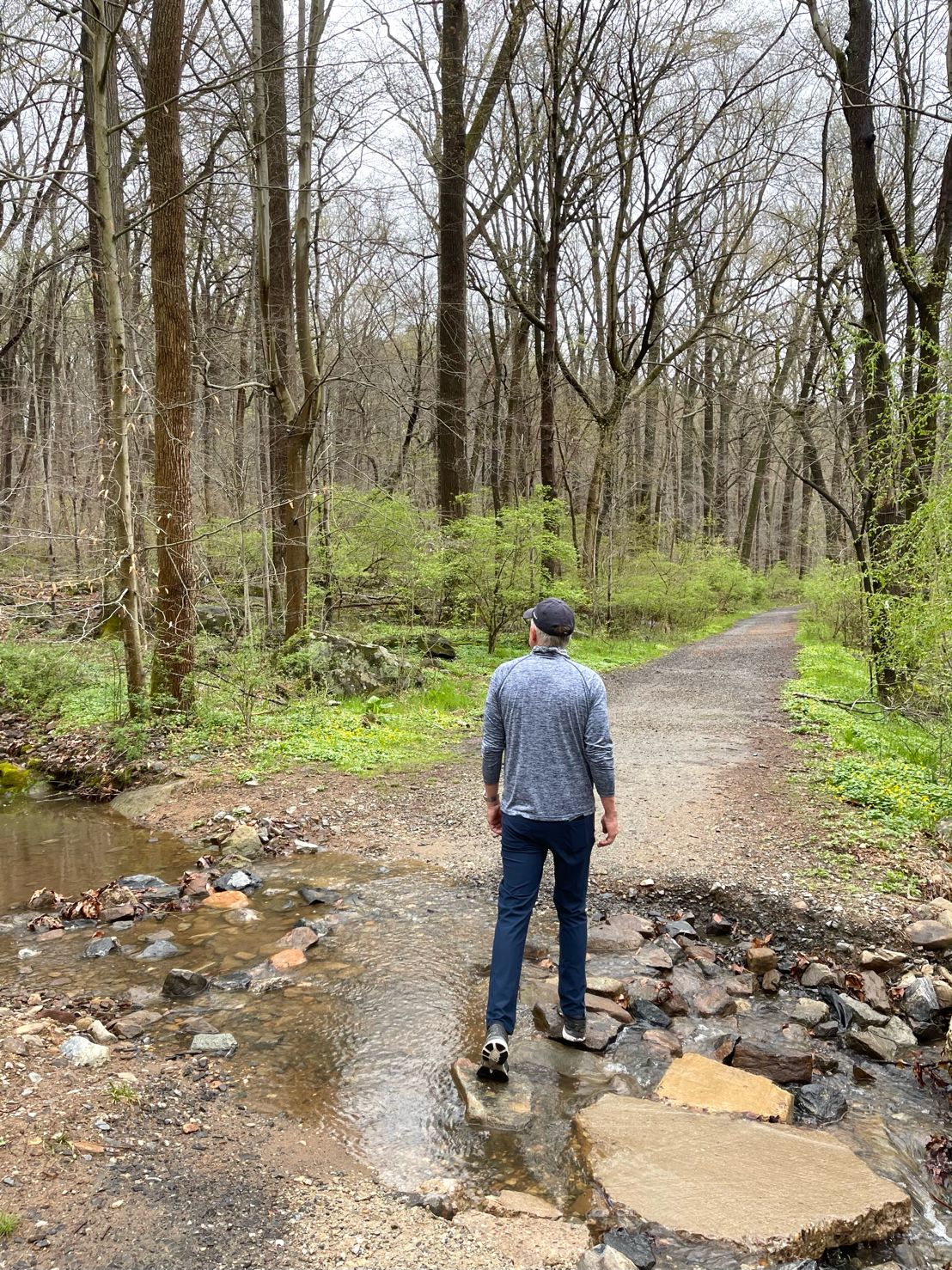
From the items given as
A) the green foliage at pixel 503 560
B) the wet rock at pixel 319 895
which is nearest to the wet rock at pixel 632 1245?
the wet rock at pixel 319 895

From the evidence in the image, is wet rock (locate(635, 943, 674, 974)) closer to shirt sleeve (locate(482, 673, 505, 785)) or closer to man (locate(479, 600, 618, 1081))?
man (locate(479, 600, 618, 1081))

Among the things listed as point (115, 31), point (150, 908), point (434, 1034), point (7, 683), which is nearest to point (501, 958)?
point (434, 1034)

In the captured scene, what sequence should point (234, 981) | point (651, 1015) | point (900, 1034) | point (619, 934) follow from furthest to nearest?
point (619, 934) → point (234, 981) → point (651, 1015) → point (900, 1034)

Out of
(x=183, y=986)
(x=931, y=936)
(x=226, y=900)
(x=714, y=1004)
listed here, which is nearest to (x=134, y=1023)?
(x=183, y=986)

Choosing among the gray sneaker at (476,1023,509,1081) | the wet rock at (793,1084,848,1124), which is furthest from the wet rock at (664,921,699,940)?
the gray sneaker at (476,1023,509,1081)

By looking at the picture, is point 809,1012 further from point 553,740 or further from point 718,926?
point 553,740

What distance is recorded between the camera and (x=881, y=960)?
15.4 ft

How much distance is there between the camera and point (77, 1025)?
12.7 feet

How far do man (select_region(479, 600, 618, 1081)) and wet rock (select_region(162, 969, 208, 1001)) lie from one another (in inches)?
67.7

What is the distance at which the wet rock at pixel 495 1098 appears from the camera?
3.31 metres

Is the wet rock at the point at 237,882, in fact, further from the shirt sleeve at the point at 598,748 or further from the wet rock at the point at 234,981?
the shirt sleeve at the point at 598,748

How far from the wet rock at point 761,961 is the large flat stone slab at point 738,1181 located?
143 centimetres

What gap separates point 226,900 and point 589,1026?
2.87 meters

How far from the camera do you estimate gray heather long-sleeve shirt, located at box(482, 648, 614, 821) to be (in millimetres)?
3764
